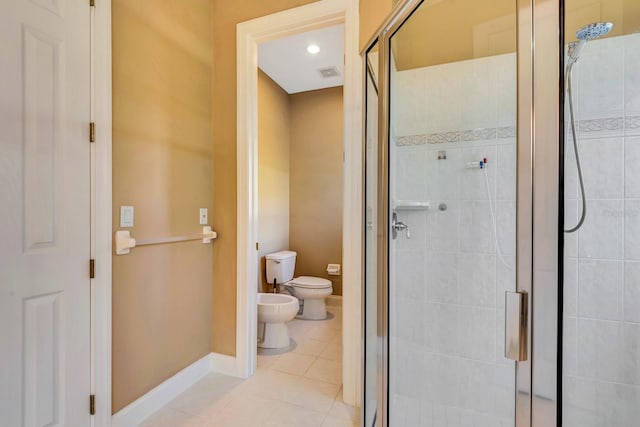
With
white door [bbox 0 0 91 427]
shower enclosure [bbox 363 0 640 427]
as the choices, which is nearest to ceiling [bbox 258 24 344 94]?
shower enclosure [bbox 363 0 640 427]

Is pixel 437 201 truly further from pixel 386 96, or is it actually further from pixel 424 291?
pixel 386 96

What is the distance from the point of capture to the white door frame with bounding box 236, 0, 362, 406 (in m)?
1.68

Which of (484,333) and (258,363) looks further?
(258,363)

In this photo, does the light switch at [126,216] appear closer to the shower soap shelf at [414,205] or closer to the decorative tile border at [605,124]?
the shower soap shelf at [414,205]

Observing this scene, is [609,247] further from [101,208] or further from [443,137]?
[101,208]

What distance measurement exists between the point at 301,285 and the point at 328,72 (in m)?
2.33

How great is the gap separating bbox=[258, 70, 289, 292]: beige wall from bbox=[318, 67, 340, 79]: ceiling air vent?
0.61 meters

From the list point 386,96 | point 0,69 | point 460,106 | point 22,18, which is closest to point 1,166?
point 0,69

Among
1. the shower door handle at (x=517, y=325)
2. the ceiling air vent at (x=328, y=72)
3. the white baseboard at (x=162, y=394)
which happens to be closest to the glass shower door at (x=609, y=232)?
the shower door handle at (x=517, y=325)

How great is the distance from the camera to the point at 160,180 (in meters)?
1.65

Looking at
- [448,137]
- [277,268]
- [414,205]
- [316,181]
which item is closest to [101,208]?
[414,205]

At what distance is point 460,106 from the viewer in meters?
1.52

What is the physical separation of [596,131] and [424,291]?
1.06 m

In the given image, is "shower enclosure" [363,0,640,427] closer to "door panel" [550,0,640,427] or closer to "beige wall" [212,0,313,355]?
"door panel" [550,0,640,427]
